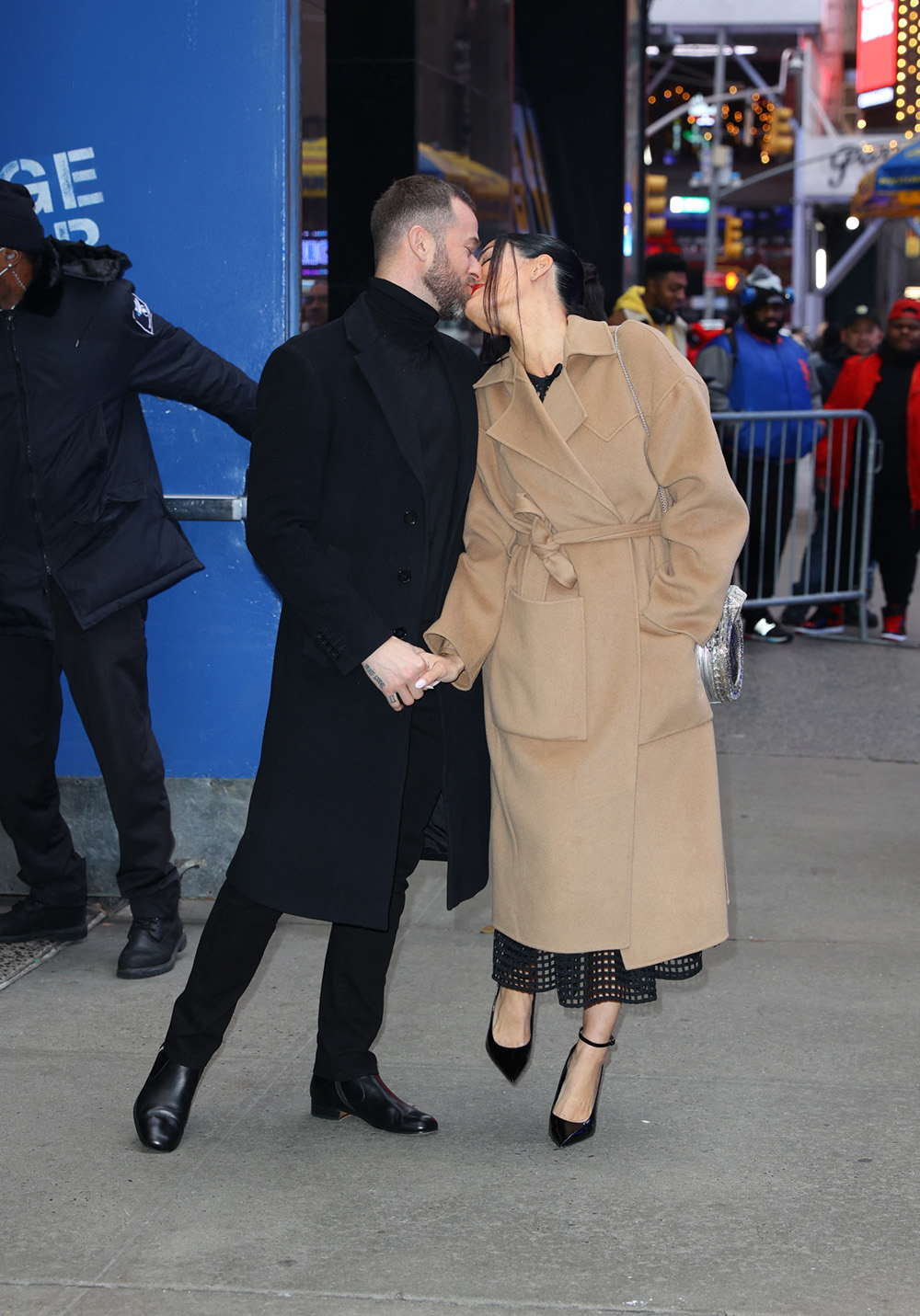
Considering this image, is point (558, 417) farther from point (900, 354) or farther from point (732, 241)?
point (732, 241)

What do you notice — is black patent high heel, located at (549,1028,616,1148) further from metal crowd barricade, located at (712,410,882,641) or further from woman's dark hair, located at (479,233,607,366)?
metal crowd barricade, located at (712,410,882,641)

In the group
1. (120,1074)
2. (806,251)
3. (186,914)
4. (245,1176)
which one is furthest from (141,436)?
(806,251)

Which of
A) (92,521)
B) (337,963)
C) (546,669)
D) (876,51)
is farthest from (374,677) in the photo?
(876,51)

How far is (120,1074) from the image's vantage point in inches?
156

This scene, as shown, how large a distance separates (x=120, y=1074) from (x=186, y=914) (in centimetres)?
126

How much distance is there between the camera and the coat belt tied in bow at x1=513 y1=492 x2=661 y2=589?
11.2ft

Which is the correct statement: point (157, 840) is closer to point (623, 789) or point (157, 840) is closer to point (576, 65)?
point (623, 789)

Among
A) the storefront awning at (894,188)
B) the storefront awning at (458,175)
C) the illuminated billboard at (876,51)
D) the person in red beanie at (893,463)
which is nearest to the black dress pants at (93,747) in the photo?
the storefront awning at (458,175)

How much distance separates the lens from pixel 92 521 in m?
4.55

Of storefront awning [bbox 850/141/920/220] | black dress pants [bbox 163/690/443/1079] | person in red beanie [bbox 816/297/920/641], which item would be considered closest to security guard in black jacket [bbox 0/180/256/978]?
black dress pants [bbox 163/690/443/1079]

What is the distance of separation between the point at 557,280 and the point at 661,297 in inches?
301

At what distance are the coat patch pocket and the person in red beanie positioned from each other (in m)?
7.13

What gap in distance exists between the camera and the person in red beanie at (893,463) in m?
10.2

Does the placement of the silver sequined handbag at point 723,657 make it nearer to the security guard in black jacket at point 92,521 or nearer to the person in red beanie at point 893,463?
the security guard in black jacket at point 92,521
